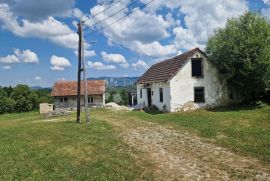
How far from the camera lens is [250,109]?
29.9 meters

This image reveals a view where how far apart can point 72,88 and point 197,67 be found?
25654mm

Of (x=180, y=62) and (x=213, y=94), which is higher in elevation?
(x=180, y=62)

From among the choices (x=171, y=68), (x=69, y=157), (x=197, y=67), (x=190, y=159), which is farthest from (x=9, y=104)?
(x=190, y=159)

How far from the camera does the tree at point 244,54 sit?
1182 inches

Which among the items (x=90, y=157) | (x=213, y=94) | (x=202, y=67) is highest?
(x=202, y=67)

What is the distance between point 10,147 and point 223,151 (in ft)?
37.3

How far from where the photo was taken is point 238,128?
68.5ft

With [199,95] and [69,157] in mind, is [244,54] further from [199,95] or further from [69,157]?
[69,157]

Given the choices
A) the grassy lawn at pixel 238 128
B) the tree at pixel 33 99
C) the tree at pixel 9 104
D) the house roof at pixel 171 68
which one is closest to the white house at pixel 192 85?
the house roof at pixel 171 68

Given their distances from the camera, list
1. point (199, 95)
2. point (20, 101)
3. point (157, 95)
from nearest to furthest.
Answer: point (199, 95)
point (157, 95)
point (20, 101)

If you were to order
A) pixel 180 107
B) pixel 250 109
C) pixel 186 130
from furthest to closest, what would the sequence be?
pixel 180 107
pixel 250 109
pixel 186 130

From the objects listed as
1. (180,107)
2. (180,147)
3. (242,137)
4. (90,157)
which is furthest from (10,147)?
(180,107)

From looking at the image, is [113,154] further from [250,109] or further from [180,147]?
[250,109]

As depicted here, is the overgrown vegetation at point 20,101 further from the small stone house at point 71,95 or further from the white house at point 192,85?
the white house at point 192,85
